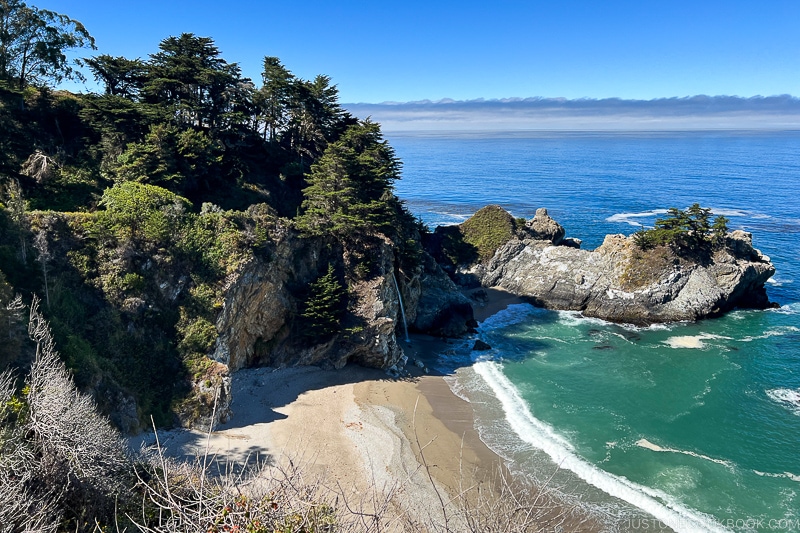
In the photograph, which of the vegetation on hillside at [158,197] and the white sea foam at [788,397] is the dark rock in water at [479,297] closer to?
the vegetation on hillside at [158,197]

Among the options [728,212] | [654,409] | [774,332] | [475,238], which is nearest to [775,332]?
[774,332]

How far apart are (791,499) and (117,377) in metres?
28.5

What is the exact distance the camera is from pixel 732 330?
36.2 m

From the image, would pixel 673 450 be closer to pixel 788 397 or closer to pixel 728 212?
pixel 788 397

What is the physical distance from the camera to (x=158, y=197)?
1052 inches

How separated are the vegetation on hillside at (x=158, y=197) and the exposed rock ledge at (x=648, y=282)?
1451cm

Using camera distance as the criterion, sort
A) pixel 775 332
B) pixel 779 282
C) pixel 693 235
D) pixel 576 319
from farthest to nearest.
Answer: pixel 779 282 < pixel 693 235 < pixel 576 319 < pixel 775 332

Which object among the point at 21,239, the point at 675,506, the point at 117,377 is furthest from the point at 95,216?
the point at 675,506

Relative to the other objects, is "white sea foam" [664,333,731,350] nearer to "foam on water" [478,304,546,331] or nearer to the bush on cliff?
"foam on water" [478,304,546,331]

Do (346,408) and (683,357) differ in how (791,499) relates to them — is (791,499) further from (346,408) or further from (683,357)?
(346,408)

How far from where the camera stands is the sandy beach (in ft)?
62.2

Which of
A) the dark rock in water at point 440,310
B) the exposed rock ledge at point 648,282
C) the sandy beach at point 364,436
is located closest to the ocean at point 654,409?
the exposed rock ledge at point 648,282

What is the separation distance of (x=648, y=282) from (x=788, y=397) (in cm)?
1410

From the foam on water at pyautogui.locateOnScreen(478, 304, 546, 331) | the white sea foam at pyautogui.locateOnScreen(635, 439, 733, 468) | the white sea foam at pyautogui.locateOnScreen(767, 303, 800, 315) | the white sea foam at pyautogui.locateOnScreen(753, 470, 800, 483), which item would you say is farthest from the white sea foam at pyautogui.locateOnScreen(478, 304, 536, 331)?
the white sea foam at pyautogui.locateOnScreen(753, 470, 800, 483)
